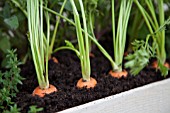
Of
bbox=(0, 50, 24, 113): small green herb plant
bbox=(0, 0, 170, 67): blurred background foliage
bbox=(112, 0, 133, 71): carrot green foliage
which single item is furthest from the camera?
bbox=(0, 0, 170, 67): blurred background foliage

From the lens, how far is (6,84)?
0.59 m

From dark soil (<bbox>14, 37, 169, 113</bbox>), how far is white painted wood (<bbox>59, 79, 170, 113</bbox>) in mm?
29

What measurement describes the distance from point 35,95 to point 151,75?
0.92 feet

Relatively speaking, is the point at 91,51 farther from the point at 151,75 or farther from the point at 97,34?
the point at 151,75

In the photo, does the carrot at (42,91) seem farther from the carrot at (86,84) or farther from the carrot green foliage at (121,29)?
the carrot green foliage at (121,29)

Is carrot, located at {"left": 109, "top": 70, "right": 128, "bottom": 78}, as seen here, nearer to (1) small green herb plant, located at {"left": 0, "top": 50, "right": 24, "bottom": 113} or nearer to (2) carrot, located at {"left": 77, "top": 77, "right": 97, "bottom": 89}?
(2) carrot, located at {"left": 77, "top": 77, "right": 97, "bottom": 89}

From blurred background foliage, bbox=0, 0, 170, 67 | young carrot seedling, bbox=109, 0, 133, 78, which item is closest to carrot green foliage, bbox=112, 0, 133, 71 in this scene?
young carrot seedling, bbox=109, 0, 133, 78

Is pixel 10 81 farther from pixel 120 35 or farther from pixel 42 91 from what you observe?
pixel 120 35

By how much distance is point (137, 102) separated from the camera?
65cm

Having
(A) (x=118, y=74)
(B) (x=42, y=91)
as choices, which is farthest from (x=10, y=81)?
(A) (x=118, y=74)

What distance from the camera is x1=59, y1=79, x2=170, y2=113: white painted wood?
0.60 metres

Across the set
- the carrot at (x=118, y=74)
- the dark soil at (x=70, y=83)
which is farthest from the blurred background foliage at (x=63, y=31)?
the carrot at (x=118, y=74)

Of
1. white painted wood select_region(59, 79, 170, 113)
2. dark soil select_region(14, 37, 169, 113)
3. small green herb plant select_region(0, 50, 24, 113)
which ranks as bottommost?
white painted wood select_region(59, 79, 170, 113)

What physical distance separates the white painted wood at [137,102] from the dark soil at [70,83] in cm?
3
